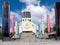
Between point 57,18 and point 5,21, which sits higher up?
point 57,18

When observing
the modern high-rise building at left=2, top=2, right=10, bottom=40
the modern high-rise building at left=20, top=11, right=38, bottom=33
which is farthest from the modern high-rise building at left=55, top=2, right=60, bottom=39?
the modern high-rise building at left=2, top=2, right=10, bottom=40

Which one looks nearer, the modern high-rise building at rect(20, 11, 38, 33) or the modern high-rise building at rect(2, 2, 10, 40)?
the modern high-rise building at rect(2, 2, 10, 40)

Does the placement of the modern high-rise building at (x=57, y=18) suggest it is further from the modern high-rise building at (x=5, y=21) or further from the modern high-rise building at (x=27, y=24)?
the modern high-rise building at (x=5, y=21)

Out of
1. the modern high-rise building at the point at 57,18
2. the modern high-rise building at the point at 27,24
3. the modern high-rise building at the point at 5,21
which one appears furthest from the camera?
the modern high-rise building at the point at 27,24

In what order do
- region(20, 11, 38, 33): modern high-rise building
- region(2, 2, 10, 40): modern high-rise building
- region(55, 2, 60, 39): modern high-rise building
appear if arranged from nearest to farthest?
region(55, 2, 60, 39): modern high-rise building < region(2, 2, 10, 40): modern high-rise building < region(20, 11, 38, 33): modern high-rise building

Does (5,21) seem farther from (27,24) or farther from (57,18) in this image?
(27,24)

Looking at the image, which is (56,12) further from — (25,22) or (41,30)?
(25,22)

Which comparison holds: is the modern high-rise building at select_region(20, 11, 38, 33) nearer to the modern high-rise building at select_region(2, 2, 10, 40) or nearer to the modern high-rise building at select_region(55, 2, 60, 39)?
the modern high-rise building at select_region(2, 2, 10, 40)

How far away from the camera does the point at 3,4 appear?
50.6 feet

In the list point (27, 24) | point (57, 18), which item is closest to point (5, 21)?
point (57, 18)

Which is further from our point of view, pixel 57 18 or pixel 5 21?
pixel 5 21

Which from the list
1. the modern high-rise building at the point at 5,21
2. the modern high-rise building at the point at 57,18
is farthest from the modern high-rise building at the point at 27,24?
the modern high-rise building at the point at 57,18

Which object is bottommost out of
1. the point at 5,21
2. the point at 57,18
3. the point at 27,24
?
the point at 27,24

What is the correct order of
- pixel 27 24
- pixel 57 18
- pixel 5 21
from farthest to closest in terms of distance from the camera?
pixel 27 24
pixel 5 21
pixel 57 18
